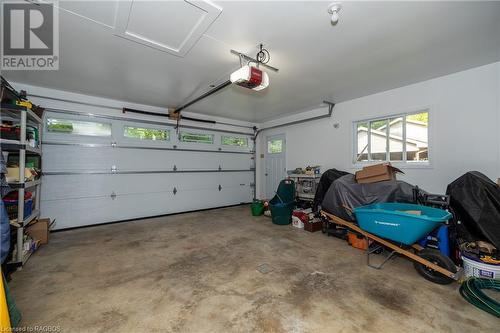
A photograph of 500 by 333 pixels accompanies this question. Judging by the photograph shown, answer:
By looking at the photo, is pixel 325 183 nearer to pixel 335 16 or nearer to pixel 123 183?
pixel 335 16

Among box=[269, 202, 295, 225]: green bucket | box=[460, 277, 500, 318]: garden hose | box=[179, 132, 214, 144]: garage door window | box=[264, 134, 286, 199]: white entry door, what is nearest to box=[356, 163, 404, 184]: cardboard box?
box=[460, 277, 500, 318]: garden hose

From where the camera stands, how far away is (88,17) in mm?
2152


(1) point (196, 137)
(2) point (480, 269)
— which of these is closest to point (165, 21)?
(1) point (196, 137)

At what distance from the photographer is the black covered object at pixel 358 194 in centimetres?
314

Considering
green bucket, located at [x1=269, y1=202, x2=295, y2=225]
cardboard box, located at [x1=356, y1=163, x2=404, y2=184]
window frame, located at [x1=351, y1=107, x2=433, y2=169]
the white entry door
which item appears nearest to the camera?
cardboard box, located at [x1=356, y1=163, x2=404, y2=184]

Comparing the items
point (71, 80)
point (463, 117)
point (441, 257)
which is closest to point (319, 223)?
point (441, 257)

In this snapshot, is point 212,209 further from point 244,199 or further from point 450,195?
point 450,195

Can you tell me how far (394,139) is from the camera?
420 cm

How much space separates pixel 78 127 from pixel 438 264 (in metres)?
6.61

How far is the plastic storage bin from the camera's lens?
7.25ft

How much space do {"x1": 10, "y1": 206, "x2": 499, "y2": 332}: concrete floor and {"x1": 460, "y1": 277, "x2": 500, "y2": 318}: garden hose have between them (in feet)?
0.28

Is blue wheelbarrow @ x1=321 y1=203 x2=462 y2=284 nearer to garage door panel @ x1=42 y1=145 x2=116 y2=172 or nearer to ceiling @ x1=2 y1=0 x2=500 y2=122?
ceiling @ x1=2 y1=0 x2=500 y2=122

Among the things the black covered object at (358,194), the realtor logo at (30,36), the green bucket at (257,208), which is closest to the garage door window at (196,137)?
the green bucket at (257,208)

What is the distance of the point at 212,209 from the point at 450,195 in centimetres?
542
